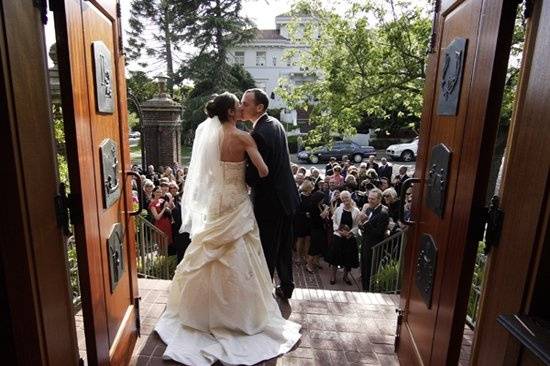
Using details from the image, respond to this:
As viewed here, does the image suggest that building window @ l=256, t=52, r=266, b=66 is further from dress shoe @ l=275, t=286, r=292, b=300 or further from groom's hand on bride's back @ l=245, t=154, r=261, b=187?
groom's hand on bride's back @ l=245, t=154, r=261, b=187

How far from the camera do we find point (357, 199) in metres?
8.09

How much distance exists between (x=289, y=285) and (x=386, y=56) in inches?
234

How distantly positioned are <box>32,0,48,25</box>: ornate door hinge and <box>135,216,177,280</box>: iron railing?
3.74m

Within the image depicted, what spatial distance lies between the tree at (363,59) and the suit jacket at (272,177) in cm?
547

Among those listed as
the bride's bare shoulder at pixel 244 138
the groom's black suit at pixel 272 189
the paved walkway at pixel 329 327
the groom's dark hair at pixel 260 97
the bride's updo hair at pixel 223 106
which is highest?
the groom's dark hair at pixel 260 97

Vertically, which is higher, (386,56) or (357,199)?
(386,56)

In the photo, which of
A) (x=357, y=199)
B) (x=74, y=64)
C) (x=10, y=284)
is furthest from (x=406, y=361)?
(x=357, y=199)

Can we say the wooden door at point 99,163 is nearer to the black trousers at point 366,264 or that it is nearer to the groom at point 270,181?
the groom at point 270,181

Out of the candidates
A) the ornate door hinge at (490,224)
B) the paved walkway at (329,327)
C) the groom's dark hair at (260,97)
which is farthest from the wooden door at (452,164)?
the groom's dark hair at (260,97)

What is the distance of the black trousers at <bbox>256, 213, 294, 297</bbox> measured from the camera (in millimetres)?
3408

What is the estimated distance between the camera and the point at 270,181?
130 inches

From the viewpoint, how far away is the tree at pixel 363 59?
7664 mm

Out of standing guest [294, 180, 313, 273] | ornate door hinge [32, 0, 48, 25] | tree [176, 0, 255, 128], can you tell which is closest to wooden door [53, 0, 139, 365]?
ornate door hinge [32, 0, 48, 25]

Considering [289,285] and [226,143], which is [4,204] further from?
[289,285]
